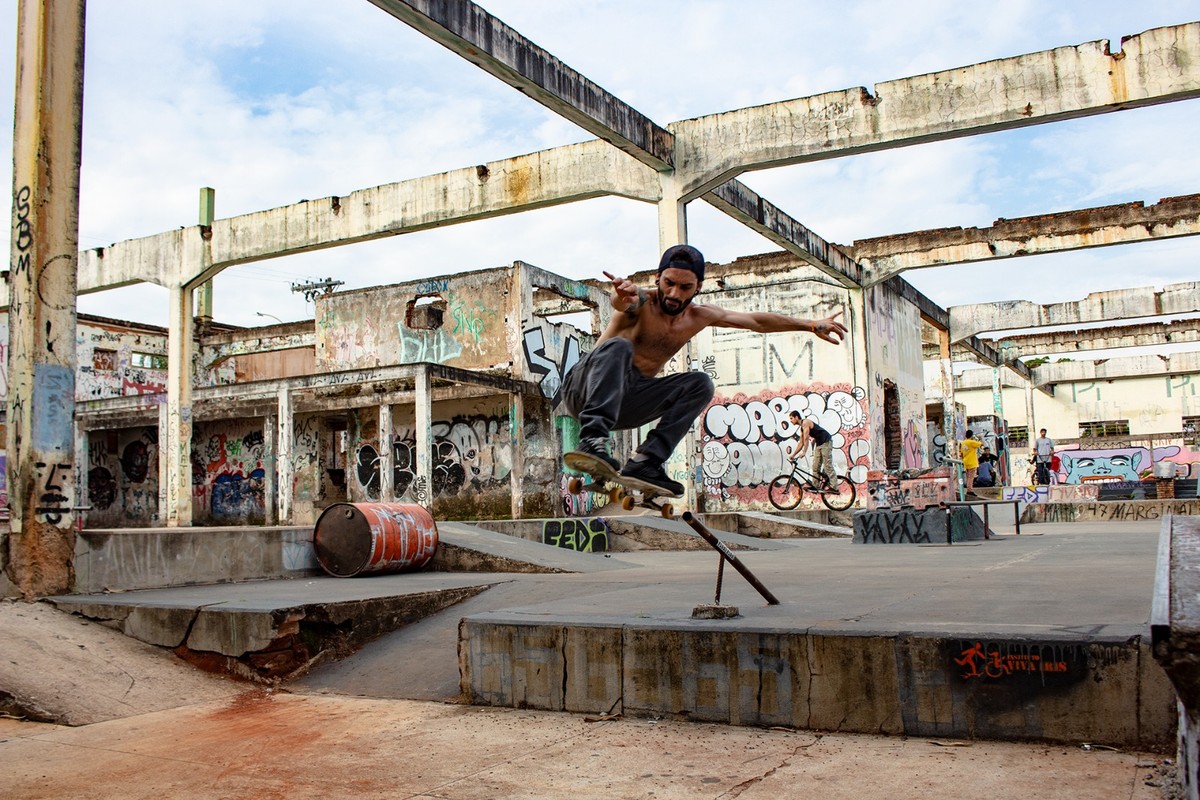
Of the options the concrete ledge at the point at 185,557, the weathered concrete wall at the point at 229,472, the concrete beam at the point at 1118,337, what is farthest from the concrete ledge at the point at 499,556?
the concrete beam at the point at 1118,337

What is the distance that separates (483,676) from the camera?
4789mm

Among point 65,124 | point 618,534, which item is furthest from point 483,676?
point 618,534

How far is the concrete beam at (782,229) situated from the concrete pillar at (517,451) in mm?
7377

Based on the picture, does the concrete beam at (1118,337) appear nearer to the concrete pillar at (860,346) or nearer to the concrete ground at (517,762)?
the concrete pillar at (860,346)

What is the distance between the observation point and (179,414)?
19531 mm

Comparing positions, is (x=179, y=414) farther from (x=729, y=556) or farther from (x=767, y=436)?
(x=729, y=556)

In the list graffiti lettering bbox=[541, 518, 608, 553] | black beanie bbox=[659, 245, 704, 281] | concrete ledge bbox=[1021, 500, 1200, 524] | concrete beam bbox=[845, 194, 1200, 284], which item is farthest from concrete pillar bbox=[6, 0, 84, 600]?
concrete ledge bbox=[1021, 500, 1200, 524]

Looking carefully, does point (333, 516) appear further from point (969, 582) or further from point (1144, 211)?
point (1144, 211)

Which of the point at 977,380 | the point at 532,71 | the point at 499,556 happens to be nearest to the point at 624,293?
the point at 499,556

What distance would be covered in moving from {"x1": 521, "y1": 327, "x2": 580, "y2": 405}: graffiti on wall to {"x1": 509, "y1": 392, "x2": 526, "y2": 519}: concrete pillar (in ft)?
2.93

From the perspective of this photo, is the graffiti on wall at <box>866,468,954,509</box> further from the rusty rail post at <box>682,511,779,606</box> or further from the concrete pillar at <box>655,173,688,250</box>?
the rusty rail post at <box>682,511,779,606</box>

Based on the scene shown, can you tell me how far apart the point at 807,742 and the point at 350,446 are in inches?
896

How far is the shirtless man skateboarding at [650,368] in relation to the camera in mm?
4867

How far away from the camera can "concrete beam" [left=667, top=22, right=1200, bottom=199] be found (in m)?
12.3
